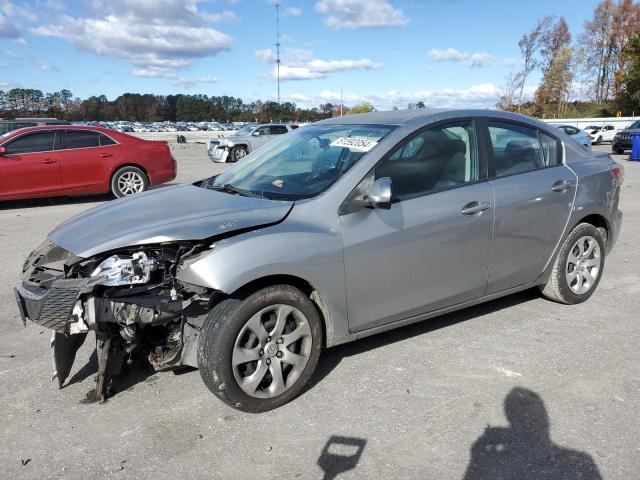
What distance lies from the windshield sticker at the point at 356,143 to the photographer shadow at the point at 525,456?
1.88m

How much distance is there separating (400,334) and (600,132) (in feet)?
122

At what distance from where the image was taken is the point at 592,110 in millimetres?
65688

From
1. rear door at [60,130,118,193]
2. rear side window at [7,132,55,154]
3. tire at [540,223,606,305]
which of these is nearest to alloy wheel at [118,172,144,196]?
rear door at [60,130,118,193]

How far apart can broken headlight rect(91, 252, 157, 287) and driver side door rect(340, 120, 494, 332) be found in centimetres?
116

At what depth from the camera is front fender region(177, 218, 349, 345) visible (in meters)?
3.01

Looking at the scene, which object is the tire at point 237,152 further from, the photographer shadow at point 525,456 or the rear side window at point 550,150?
the photographer shadow at point 525,456

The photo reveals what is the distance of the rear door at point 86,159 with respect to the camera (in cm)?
1078

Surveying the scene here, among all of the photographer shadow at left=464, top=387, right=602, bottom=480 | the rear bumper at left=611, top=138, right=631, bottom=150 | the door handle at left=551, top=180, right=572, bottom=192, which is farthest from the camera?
the rear bumper at left=611, top=138, right=631, bottom=150

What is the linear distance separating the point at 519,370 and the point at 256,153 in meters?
2.69

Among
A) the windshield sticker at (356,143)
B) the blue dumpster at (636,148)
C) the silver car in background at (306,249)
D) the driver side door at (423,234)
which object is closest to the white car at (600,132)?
the blue dumpster at (636,148)

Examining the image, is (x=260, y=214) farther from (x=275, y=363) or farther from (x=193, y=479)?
(x=193, y=479)

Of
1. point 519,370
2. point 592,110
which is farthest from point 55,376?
point 592,110

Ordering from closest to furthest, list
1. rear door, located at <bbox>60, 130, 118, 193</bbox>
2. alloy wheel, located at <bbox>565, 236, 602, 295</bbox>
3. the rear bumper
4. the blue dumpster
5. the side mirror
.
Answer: the side mirror < alloy wheel, located at <bbox>565, 236, 602, 295</bbox> < rear door, located at <bbox>60, 130, 118, 193</bbox> < the blue dumpster < the rear bumper

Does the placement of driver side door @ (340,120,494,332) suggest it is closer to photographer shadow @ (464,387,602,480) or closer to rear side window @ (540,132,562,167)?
rear side window @ (540,132,562,167)
